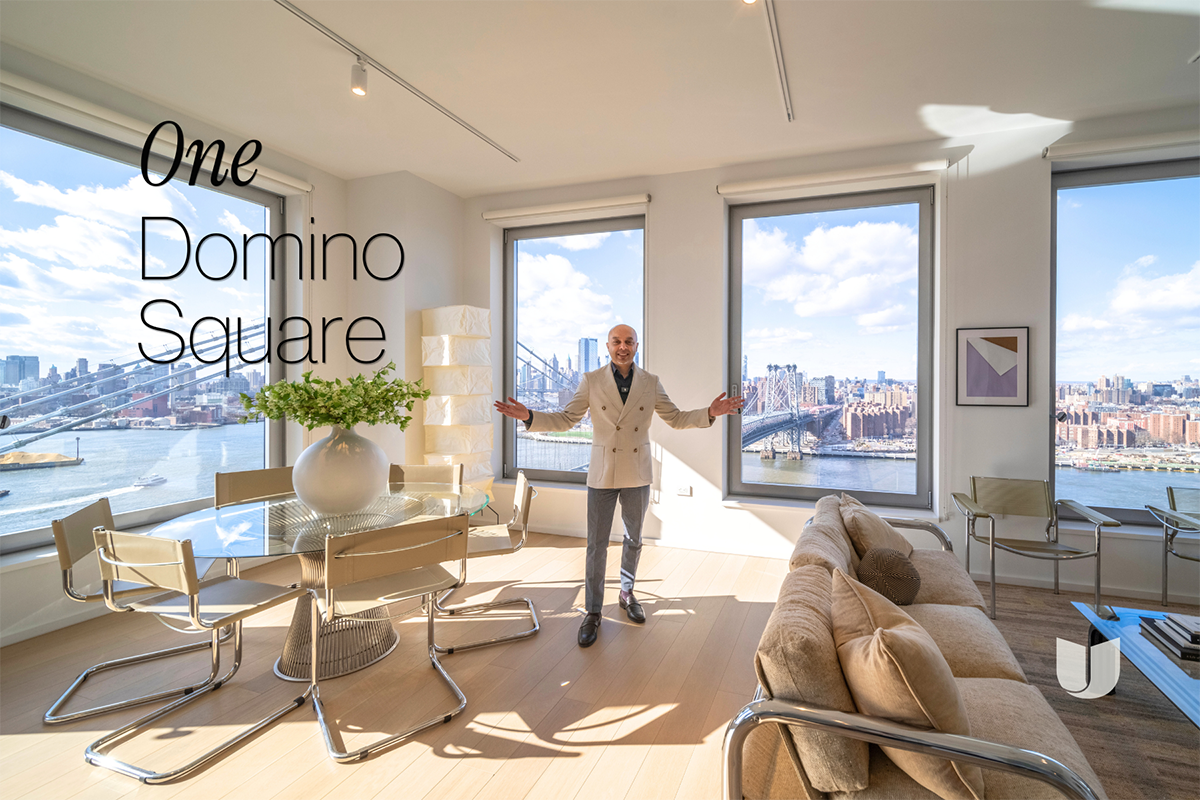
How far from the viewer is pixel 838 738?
4.18 ft

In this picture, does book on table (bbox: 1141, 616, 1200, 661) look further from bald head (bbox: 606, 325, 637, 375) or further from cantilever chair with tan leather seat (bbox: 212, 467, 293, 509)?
cantilever chair with tan leather seat (bbox: 212, 467, 293, 509)

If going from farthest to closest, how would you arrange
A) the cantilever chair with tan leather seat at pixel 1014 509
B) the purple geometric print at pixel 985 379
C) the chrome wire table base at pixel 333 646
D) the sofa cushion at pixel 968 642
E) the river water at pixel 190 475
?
the purple geometric print at pixel 985 379
the cantilever chair with tan leather seat at pixel 1014 509
the river water at pixel 190 475
the chrome wire table base at pixel 333 646
the sofa cushion at pixel 968 642

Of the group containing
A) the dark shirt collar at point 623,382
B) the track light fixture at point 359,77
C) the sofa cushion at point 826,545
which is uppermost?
the track light fixture at point 359,77

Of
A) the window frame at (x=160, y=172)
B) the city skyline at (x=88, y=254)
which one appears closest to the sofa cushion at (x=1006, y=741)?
the window frame at (x=160, y=172)

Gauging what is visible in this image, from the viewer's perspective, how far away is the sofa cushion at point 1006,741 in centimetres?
127

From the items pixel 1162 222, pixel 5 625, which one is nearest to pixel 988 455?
pixel 1162 222

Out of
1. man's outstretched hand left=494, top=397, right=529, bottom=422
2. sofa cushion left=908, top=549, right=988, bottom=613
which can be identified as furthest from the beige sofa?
man's outstretched hand left=494, top=397, right=529, bottom=422

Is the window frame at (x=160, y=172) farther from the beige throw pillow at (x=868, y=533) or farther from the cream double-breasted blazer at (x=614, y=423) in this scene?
the beige throw pillow at (x=868, y=533)

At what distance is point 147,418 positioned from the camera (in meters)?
3.68

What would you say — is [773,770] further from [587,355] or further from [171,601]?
[587,355]

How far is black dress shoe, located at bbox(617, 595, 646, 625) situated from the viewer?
323 centimetres

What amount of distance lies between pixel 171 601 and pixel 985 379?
184 inches

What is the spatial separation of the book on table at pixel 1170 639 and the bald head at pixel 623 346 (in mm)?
2400

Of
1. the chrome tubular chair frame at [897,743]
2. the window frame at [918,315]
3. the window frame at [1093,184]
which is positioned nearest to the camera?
the chrome tubular chair frame at [897,743]
